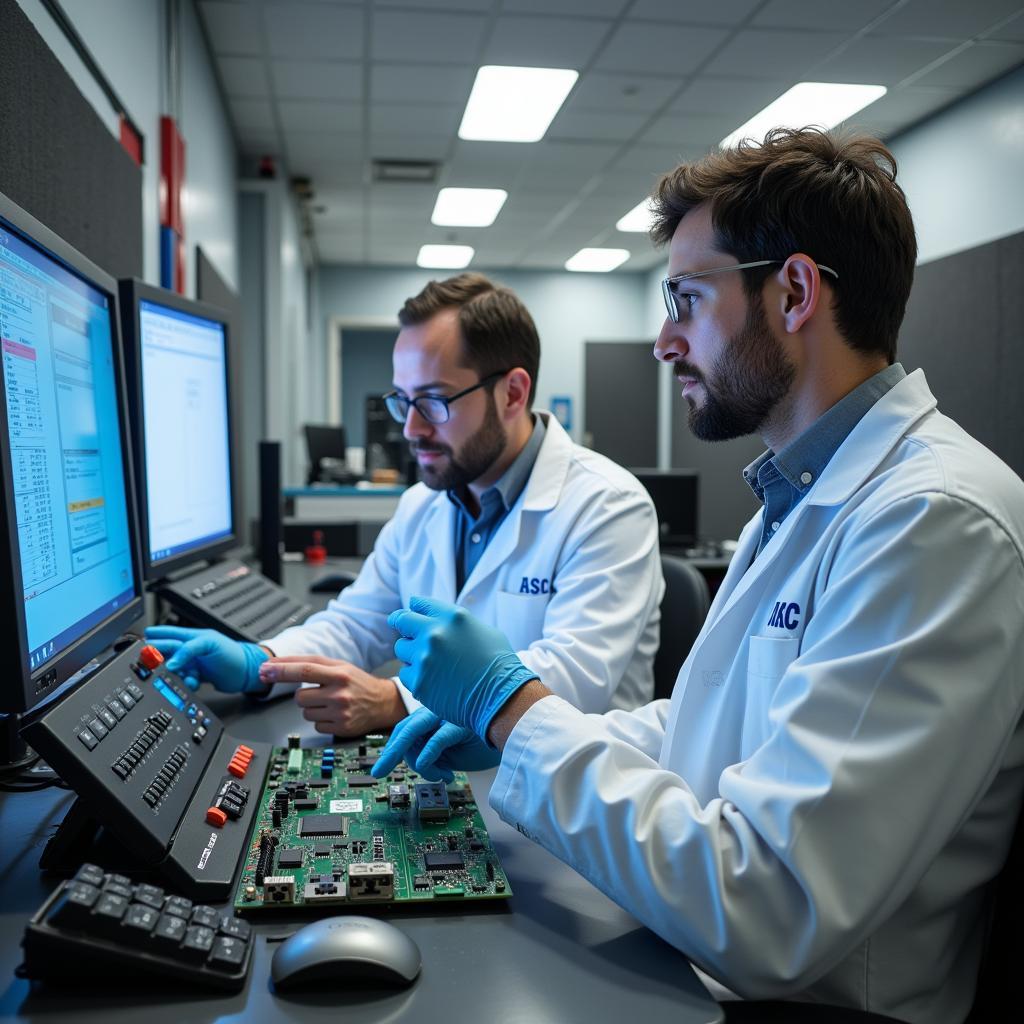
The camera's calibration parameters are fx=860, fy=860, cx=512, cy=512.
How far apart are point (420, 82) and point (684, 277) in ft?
11.2

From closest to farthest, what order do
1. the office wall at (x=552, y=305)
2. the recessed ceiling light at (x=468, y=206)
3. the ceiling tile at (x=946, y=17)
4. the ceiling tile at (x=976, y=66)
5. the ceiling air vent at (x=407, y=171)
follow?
1. the ceiling tile at (x=946, y=17)
2. the ceiling tile at (x=976, y=66)
3. the ceiling air vent at (x=407, y=171)
4. the recessed ceiling light at (x=468, y=206)
5. the office wall at (x=552, y=305)

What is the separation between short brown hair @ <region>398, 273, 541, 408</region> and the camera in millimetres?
1593

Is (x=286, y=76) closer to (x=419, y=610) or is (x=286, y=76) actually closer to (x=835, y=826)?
(x=419, y=610)

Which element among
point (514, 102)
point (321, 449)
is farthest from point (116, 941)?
point (321, 449)

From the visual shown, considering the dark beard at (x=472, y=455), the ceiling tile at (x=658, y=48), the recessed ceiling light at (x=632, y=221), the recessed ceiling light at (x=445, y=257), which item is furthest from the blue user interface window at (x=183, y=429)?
the recessed ceiling light at (x=445, y=257)

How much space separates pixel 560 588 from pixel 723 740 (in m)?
0.55

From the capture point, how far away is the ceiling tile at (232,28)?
3.23m

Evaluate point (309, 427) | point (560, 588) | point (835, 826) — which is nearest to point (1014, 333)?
point (560, 588)

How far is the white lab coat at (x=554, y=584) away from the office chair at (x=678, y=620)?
30mm

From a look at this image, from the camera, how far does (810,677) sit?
641mm

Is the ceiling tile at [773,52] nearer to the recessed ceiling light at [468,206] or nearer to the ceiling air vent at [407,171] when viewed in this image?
the ceiling air vent at [407,171]

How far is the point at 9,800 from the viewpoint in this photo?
763 mm

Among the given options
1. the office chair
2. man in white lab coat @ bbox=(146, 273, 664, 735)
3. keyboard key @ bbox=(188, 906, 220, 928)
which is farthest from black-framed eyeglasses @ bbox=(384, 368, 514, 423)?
keyboard key @ bbox=(188, 906, 220, 928)

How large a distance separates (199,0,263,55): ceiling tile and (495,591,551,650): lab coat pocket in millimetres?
2886
